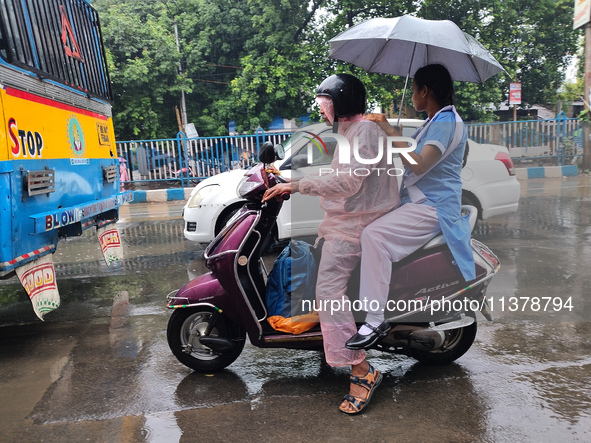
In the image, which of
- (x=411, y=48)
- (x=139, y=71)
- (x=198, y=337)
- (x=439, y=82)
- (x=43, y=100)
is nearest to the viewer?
(x=439, y=82)

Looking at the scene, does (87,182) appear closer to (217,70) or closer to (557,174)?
(557,174)

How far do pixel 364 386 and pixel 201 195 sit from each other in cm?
407

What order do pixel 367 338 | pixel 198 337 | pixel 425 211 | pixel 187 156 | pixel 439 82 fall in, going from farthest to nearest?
pixel 187 156 < pixel 198 337 < pixel 439 82 < pixel 425 211 < pixel 367 338

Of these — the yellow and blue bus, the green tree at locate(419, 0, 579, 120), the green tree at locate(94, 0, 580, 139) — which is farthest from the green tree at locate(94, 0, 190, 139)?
the yellow and blue bus

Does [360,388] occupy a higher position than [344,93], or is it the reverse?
[344,93]

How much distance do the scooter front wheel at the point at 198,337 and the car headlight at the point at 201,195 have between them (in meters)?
3.22

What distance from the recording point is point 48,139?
396 cm

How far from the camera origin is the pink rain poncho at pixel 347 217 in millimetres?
2689

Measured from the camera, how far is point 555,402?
2.81 metres

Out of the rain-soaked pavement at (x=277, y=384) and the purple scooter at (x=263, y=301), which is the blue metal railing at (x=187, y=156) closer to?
the rain-soaked pavement at (x=277, y=384)

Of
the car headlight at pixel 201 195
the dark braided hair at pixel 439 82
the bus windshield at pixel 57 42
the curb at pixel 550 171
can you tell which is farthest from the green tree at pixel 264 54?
the dark braided hair at pixel 439 82

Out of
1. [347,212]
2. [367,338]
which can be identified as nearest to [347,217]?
[347,212]

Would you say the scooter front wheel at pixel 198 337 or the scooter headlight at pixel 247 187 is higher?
the scooter headlight at pixel 247 187

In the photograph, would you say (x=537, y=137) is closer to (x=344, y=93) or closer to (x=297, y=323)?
(x=344, y=93)
